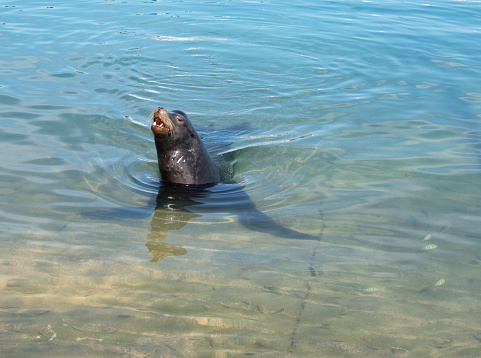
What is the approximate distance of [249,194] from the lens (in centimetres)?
609

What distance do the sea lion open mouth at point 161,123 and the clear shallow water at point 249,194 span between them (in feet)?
2.08

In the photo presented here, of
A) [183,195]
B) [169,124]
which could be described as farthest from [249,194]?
[169,124]

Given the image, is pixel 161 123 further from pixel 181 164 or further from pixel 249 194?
pixel 249 194

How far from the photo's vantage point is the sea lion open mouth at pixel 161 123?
6123mm

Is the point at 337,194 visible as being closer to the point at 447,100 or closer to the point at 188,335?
the point at 188,335

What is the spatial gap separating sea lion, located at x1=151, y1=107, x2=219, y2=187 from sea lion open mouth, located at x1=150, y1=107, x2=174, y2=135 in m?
0.04

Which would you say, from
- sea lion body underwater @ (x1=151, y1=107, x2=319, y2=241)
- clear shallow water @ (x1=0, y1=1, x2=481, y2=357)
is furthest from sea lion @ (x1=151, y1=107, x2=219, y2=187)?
clear shallow water @ (x1=0, y1=1, x2=481, y2=357)

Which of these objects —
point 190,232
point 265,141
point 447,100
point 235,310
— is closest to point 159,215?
point 190,232

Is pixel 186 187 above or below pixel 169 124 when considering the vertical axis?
below

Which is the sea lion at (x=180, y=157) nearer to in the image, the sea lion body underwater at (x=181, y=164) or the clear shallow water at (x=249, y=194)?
the sea lion body underwater at (x=181, y=164)

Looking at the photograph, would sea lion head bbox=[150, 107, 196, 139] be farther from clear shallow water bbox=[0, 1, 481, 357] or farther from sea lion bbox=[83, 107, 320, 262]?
clear shallow water bbox=[0, 1, 481, 357]

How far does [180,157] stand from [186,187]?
0.39 meters

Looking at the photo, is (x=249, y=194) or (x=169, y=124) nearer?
(x=249, y=194)

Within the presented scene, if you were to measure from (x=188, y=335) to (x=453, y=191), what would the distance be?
3.87m
